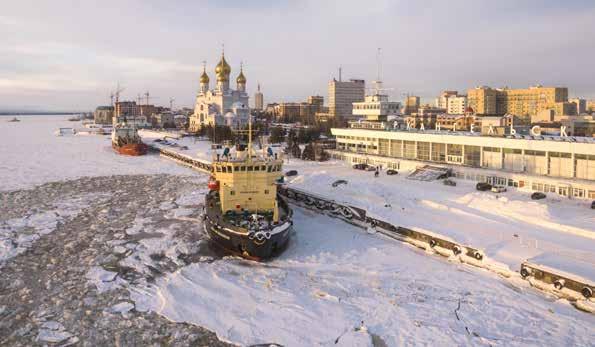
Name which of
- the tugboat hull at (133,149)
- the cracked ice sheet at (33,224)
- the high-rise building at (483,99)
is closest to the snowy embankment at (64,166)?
the tugboat hull at (133,149)

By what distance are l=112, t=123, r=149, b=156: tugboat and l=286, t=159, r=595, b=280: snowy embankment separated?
36.5 meters

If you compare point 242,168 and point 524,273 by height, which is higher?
point 242,168

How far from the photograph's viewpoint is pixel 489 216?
24.2 m

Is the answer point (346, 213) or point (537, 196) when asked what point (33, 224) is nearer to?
point (346, 213)

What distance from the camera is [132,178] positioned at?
4075cm

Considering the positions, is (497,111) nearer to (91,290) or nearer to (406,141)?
(406,141)

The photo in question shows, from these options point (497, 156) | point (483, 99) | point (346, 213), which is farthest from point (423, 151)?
point (483, 99)

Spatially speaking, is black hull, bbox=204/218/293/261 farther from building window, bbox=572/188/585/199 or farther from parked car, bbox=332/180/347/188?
building window, bbox=572/188/585/199

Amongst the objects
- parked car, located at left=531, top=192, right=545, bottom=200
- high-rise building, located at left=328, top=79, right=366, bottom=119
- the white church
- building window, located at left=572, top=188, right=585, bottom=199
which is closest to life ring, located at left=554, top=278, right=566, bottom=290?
parked car, located at left=531, top=192, right=545, bottom=200

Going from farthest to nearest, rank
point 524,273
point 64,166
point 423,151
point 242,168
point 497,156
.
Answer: point 64,166 < point 423,151 < point 497,156 < point 242,168 < point 524,273

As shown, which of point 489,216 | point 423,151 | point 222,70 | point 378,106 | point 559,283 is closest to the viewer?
point 559,283

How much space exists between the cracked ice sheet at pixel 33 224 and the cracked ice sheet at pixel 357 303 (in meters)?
7.85

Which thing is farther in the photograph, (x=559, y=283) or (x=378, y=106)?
(x=378, y=106)

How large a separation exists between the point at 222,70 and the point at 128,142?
29.5 meters
